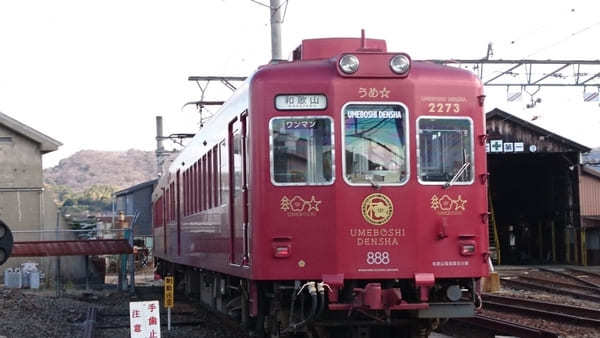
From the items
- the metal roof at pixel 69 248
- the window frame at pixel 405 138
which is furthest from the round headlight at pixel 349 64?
the metal roof at pixel 69 248

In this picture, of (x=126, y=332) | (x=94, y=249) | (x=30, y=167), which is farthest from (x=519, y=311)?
(x=30, y=167)

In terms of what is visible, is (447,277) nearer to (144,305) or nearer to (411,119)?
(411,119)

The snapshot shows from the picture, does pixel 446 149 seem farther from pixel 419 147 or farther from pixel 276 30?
pixel 276 30

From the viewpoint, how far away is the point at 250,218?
9.05 meters

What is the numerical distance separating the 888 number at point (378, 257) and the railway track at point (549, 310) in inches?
232

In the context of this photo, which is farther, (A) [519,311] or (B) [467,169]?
(A) [519,311]

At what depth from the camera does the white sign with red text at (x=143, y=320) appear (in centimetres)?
1038

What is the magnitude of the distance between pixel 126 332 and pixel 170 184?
212 inches

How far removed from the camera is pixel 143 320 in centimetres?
1039

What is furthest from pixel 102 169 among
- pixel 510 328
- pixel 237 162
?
pixel 237 162

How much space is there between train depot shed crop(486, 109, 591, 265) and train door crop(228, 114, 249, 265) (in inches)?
976

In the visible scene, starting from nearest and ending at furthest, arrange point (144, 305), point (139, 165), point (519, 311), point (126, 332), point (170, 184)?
1. point (144, 305)
2. point (126, 332)
3. point (519, 311)
4. point (170, 184)
5. point (139, 165)

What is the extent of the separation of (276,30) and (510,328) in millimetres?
6795

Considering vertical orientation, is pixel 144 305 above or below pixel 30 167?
below
